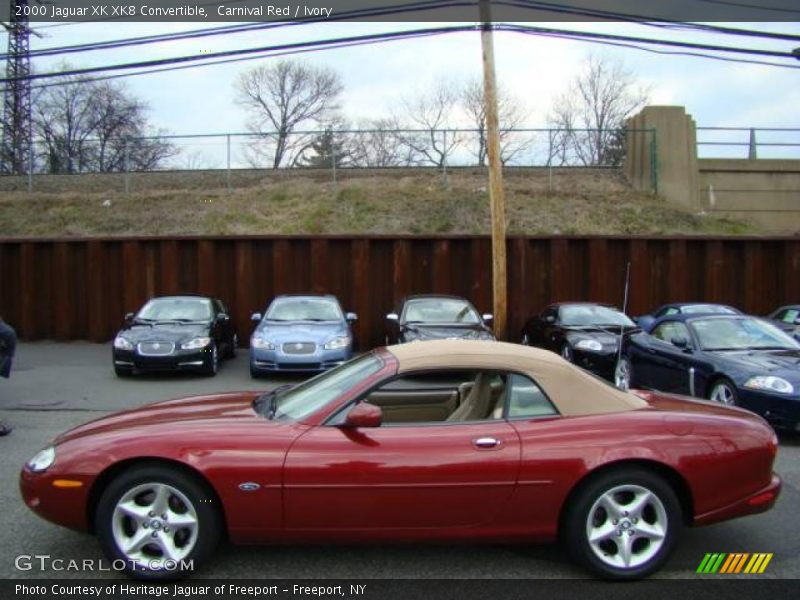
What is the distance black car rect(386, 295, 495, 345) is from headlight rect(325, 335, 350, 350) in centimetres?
95

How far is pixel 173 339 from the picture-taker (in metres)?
11.0

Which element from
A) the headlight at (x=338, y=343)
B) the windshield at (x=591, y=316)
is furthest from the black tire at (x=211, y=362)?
the windshield at (x=591, y=316)

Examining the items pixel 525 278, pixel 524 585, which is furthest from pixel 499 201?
pixel 524 585

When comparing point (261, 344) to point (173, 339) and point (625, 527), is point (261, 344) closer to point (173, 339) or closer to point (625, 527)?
point (173, 339)

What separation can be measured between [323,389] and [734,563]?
268cm

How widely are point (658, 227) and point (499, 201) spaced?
9.56 metres

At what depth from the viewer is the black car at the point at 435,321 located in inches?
440

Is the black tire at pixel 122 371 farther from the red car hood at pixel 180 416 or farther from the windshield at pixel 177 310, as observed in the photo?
the red car hood at pixel 180 416

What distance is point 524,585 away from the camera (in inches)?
140

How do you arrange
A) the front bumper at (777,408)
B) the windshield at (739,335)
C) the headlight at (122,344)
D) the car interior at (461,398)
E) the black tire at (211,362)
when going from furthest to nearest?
the black tire at (211,362) → the headlight at (122,344) → the windshield at (739,335) → the front bumper at (777,408) → the car interior at (461,398)

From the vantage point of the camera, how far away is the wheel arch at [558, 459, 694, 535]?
3.61 meters

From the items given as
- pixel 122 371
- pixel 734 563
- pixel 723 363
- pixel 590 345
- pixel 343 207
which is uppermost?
pixel 343 207

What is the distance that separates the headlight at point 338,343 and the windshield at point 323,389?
6226 mm

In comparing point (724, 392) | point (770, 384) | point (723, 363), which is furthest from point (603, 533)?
point (723, 363)
